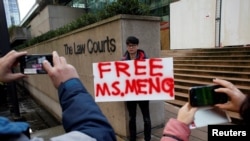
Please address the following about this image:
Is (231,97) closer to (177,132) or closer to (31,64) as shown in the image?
(177,132)

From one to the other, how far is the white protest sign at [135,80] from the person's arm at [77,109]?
2.26 metres

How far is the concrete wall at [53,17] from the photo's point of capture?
1460cm

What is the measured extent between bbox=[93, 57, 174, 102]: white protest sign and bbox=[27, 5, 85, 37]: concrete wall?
12081 millimetres

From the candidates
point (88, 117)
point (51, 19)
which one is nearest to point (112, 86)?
→ point (88, 117)

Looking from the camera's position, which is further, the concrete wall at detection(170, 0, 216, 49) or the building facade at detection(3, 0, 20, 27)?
the concrete wall at detection(170, 0, 216, 49)

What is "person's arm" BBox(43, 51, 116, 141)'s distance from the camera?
94 cm

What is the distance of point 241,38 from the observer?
999 cm

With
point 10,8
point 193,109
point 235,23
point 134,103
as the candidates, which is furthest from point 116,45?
point 10,8

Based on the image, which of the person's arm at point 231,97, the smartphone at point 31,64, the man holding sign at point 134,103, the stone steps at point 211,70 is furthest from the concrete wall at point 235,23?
the smartphone at point 31,64

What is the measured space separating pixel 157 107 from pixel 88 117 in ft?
11.7

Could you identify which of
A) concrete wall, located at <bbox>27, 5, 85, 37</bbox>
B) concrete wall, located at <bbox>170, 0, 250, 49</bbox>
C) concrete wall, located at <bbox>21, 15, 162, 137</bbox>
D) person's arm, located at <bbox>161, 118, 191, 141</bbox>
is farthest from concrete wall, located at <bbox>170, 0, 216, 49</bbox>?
person's arm, located at <bbox>161, 118, 191, 141</bbox>

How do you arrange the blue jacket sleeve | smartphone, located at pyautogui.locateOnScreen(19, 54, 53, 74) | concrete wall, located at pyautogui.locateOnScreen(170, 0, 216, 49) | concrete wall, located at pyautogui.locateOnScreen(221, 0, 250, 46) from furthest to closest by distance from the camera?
1. concrete wall, located at pyautogui.locateOnScreen(170, 0, 216, 49)
2. concrete wall, located at pyautogui.locateOnScreen(221, 0, 250, 46)
3. smartphone, located at pyautogui.locateOnScreen(19, 54, 53, 74)
4. the blue jacket sleeve

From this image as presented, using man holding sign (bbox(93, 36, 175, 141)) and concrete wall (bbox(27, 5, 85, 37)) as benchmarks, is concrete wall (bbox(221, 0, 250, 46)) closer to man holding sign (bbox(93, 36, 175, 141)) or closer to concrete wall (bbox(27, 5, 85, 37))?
man holding sign (bbox(93, 36, 175, 141))

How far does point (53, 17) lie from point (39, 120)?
8282 millimetres
